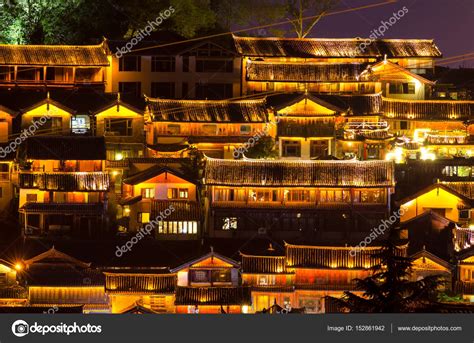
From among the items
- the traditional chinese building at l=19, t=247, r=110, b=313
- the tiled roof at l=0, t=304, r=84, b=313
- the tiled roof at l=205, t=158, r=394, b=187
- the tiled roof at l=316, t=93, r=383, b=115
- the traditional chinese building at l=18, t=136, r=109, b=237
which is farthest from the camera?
the tiled roof at l=316, t=93, r=383, b=115

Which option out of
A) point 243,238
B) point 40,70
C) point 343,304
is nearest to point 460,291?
point 243,238

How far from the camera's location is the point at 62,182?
3381 cm

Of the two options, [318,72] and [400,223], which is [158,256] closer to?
[400,223]

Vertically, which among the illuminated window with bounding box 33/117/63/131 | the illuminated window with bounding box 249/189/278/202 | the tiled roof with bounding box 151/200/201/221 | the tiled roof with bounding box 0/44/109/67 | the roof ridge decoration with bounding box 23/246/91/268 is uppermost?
the tiled roof with bounding box 0/44/109/67

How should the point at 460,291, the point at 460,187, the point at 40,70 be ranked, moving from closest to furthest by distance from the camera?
1. the point at 460,291
2. the point at 460,187
3. the point at 40,70

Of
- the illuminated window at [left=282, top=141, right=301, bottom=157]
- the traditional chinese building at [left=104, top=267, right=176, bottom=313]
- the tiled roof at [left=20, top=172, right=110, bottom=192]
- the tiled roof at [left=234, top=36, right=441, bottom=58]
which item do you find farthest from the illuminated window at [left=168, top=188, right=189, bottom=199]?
the tiled roof at [left=234, top=36, right=441, bottom=58]

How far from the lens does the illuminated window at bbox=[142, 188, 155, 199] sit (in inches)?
1341

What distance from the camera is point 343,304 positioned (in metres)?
19.1

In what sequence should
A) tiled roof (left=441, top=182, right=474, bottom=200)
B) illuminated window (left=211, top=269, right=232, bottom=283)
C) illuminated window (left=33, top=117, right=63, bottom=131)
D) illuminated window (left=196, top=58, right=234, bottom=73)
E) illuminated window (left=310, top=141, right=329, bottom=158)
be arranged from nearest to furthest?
illuminated window (left=211, top=269, right=232, bottom=283), tiled roof (left=441, top=182, right=474, bottom=200), illuminated window (left=33, top=117, right=63, bottom=131), illuminated window (left=310, top=141, right=329, bottom=158), illuminated window (left=196, top=58, right=234, bottom=73)

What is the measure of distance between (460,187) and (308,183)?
5.16 meters

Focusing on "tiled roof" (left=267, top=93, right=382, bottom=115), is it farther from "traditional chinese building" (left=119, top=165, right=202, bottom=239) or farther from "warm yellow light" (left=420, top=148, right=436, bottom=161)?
"traditional chinese building" (left=119, top=165, right=202, bottom=239)

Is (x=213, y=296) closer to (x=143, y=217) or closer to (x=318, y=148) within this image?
(x=143, y=217)

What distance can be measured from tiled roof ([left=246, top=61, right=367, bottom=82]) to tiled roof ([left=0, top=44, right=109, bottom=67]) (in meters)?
5.73

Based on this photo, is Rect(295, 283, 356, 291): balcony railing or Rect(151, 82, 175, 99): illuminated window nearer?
Rect(295, 283, 356, 291): balcony railing
